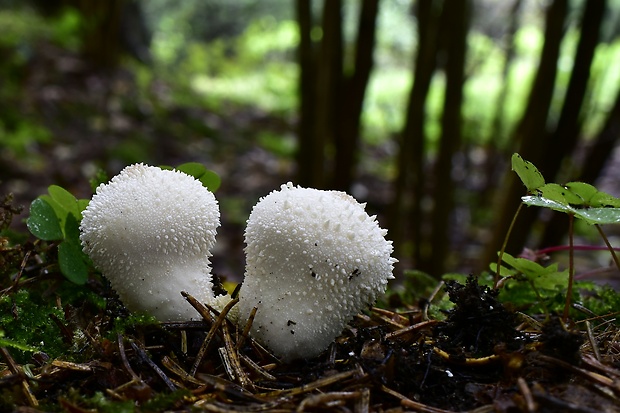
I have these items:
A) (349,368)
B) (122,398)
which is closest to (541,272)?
(349,368)

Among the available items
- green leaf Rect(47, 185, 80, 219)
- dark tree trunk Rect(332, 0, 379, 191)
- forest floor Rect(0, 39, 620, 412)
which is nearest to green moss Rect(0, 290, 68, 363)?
forest floor Rect(0, 39, 620, 412)

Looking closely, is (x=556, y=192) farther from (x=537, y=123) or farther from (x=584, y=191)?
(x=537, y=123)

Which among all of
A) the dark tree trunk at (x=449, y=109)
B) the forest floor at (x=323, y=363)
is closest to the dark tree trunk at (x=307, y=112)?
the dark tree trunk at (x=449, y=109)

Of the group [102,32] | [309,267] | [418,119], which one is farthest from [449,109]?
[102,32]

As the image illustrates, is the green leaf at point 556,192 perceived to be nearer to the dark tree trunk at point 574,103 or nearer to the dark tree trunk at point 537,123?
the dark tree trunk at point 537,123

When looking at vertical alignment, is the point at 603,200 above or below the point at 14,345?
above
